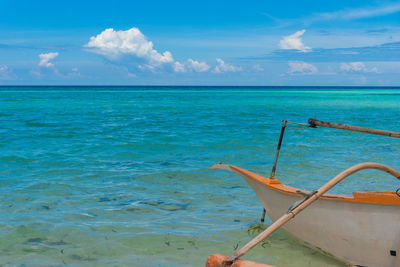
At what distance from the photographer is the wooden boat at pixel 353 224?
14.2 ft

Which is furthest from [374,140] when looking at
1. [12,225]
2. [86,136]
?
[12,225]

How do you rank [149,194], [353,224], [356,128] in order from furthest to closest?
[149,194]
[356,128]
[353,224]

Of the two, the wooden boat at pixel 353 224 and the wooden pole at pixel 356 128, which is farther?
the wooden pole at pixel 356 128

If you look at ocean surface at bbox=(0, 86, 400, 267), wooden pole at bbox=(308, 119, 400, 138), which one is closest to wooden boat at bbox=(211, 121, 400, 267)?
wooden pole at bbox=(308, 119, 400, 138)

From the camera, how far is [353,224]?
461 cm

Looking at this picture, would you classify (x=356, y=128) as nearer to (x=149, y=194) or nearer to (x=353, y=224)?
(x=353, y=224)

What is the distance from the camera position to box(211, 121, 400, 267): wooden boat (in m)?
4.33

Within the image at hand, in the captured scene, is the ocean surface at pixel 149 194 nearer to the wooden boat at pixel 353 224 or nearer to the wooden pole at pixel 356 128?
the wooden boat at pixel 353 224

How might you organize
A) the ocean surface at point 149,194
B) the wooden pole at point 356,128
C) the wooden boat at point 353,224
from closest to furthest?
the wooden boat at point 353,224 → the wooden pole at point 356,128 → the ocean surface at point 149,194

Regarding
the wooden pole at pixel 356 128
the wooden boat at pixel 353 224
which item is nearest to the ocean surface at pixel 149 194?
the wooden boat at pixel 353 224

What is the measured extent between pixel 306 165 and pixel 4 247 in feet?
27.9

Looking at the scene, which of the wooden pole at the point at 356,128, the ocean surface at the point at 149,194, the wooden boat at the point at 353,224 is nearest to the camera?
the wooden boat at the point at 353,224

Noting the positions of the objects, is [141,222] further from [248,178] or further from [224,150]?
[224,150]

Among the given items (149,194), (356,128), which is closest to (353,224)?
(356,128)
